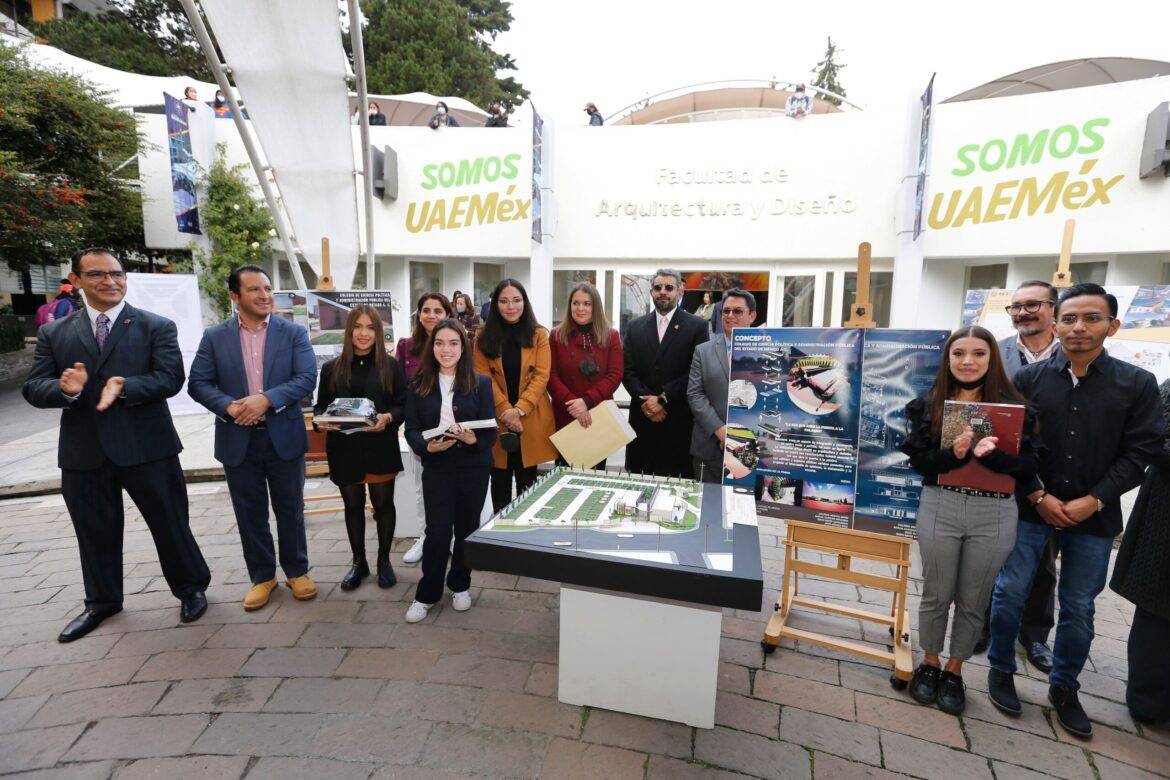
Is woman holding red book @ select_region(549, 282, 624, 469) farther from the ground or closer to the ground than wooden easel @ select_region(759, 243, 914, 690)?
farther from the ground

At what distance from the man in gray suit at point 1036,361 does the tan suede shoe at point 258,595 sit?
383 centimetres

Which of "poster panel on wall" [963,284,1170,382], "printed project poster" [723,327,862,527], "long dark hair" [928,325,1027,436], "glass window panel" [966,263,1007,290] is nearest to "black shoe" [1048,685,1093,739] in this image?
"printed project poster" [723,327,862,527]

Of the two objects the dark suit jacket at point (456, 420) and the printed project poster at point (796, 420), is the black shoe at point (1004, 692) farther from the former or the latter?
the dark suit jacket at point (456, 420)

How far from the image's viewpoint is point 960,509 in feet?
7.53

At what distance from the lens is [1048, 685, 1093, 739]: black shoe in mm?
2225

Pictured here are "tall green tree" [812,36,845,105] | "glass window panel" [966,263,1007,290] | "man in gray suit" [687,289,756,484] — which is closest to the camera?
"man in gray suit" [687,289,756,484]

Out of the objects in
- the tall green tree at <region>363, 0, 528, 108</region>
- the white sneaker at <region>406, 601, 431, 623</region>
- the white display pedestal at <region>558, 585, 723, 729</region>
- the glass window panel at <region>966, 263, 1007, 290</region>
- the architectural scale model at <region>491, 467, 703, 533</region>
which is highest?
the tall green tree at <region>363, 0, 528, 108</region>

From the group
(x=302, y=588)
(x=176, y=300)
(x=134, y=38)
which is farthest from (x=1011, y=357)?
(x=134, y=38)

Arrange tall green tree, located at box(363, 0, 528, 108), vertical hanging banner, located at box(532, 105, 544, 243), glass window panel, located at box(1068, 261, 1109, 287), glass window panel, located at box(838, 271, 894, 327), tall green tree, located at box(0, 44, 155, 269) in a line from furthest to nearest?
tall green tree, located at box(363, 0, 528, 108) < tall green tree, located at box(0, 44, 155, 269) < glass window panel, located at box(838, 271, 894, 327) < vertical hanging banner, located at box(532, 105, 544, 243) < glass window panel, located at box(1068, 261, 1109, 287)

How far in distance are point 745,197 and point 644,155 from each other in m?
1.84

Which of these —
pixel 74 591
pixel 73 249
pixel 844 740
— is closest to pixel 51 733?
pixel 74 591

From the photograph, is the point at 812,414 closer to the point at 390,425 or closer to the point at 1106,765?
the point at 1106,765

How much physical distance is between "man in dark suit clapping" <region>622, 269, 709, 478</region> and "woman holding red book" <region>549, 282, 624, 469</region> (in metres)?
0.20

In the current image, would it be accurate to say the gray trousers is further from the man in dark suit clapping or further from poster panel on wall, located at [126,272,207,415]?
poster panel on wall, located at [126,272,207,415]
